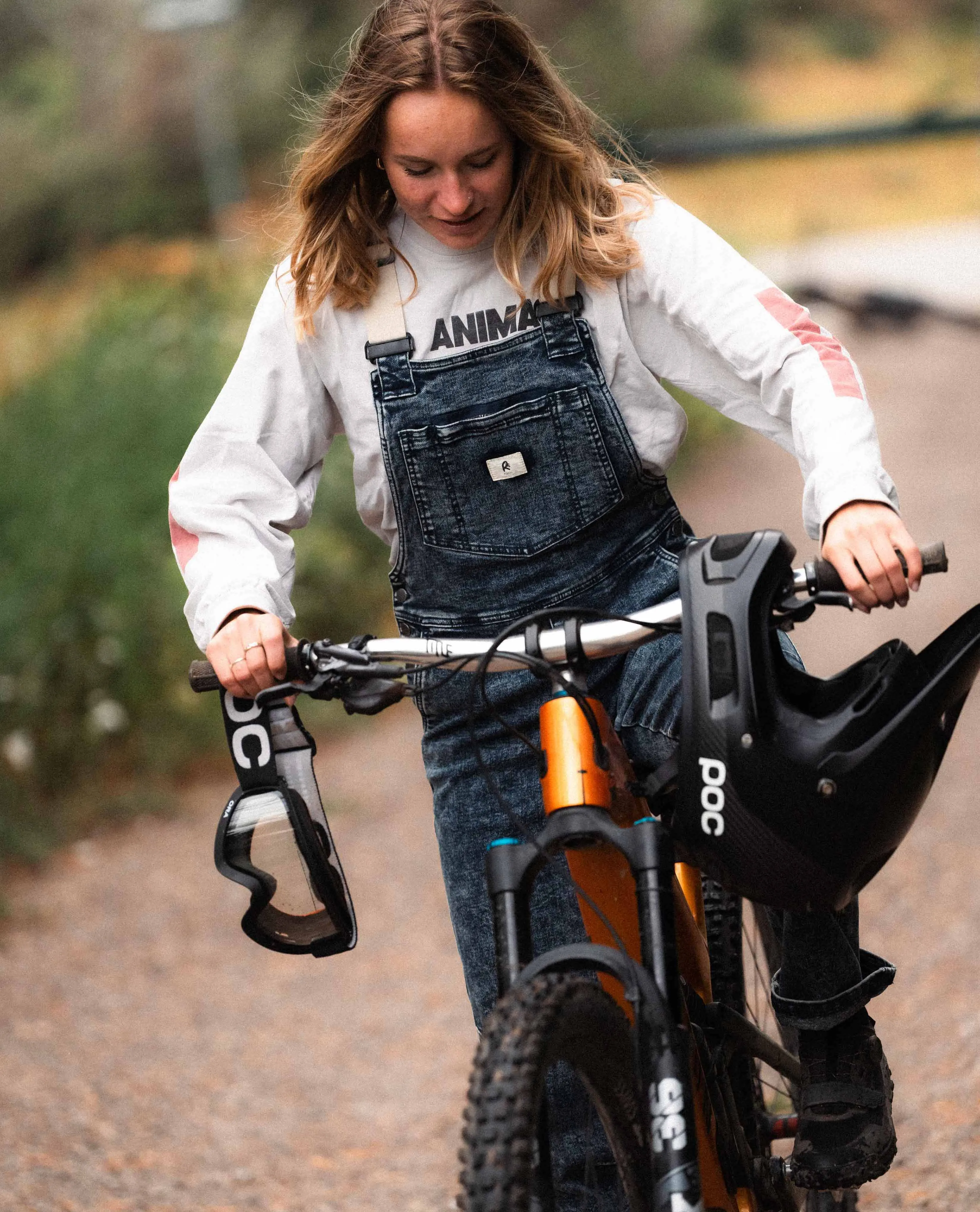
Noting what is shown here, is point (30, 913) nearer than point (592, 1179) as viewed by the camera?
No

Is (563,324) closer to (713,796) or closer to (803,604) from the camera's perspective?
(803,604)

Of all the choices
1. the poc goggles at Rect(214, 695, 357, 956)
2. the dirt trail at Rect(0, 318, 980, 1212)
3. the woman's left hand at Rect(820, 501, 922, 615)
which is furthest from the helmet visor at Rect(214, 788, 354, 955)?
the dirt trail at Rect(0, 318, 980, 1212)

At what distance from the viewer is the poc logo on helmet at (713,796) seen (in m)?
1.85

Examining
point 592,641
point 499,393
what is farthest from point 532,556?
point 592,641

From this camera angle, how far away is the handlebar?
6.27ft

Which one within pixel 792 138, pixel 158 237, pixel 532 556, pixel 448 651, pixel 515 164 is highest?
pixel 158 237

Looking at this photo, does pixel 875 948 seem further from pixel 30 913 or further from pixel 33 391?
pixel 33 391

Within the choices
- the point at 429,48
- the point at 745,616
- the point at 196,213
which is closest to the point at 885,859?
the point at 745,616

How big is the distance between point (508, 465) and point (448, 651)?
45cm

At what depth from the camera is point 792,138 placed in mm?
11258

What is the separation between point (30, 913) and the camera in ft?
17.6

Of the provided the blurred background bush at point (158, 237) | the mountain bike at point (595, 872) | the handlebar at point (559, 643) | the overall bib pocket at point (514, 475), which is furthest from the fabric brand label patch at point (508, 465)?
the blurred background bush at point (158, 237)

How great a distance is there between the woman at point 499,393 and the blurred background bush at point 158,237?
0.35 metres

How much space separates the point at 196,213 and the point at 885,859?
1528 cm
